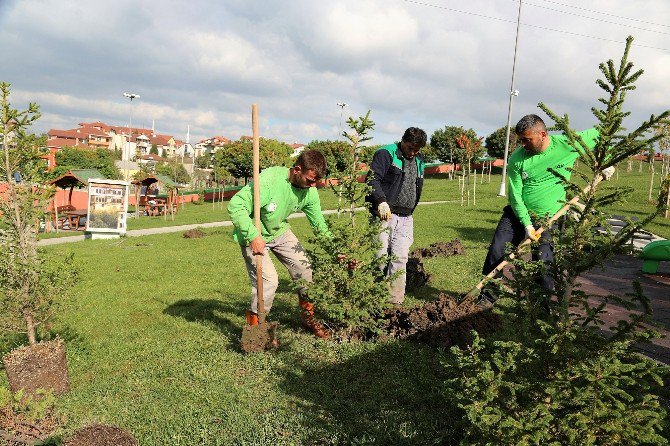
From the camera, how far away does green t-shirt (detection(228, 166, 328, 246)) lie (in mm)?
4648

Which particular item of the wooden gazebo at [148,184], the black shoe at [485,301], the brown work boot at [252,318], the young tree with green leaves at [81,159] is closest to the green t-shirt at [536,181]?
the black shoe at [485,301]

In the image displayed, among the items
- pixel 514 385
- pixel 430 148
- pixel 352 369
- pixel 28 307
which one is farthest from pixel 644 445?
pixel 430 148

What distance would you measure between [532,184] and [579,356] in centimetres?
328

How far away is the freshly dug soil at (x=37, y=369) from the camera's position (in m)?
3.99

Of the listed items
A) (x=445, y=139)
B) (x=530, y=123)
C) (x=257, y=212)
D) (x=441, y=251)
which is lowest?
(x=441, y=251)

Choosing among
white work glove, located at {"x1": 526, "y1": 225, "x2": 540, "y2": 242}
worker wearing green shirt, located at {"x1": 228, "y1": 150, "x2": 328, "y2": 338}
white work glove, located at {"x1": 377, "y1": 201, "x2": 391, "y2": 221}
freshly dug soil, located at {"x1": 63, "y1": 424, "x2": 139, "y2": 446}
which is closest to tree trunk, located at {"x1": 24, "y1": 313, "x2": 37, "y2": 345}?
freshly dug soil, located at {"x1": 63, "y1": 424, "x2": 139, "y2": 446}

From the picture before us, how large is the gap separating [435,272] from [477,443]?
21.2 ft

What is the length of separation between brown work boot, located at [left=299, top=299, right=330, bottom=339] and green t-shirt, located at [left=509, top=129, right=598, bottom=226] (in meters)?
2.53

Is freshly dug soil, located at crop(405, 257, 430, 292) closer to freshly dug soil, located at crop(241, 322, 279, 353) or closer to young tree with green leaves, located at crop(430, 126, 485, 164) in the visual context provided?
freshly dug soil, located at crop(241, 322, 279, 353)

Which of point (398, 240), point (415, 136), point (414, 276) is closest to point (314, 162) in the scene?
point (415, 136)

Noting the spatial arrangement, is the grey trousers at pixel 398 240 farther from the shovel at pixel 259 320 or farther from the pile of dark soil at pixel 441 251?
the pile of dark soil at pixel 441 251

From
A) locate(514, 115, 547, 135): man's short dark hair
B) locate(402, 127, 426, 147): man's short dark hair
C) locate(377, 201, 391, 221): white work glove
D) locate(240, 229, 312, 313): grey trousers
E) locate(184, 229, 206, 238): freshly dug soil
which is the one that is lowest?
locate(184, 229, 206, 238): freshly dug soil

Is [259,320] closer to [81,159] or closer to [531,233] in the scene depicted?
[531,233]

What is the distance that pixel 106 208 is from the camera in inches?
727
